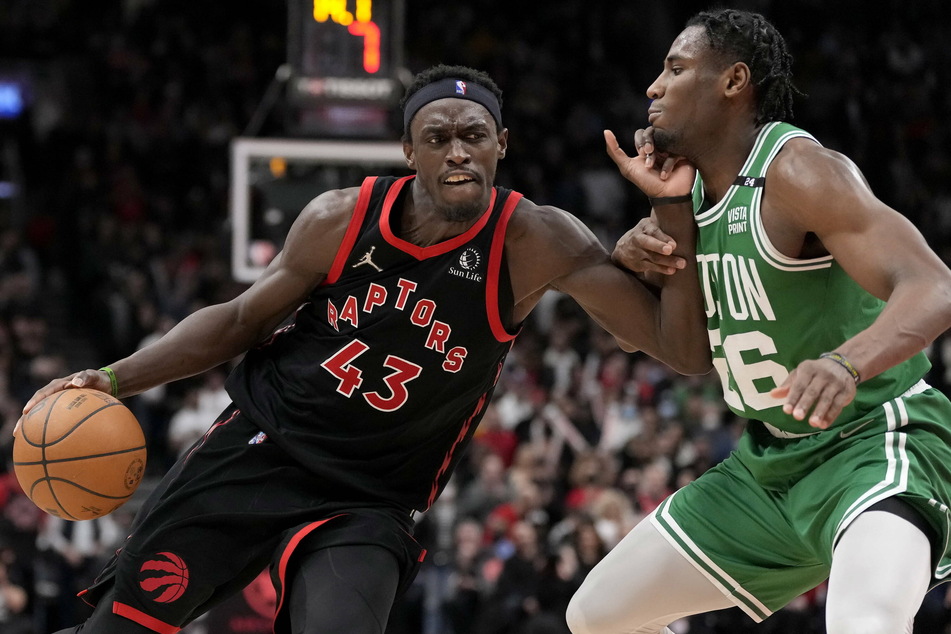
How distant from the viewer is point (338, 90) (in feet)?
31.0

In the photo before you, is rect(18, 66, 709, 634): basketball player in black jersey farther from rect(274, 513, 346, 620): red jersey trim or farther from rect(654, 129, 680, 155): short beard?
rect(654, 129, 680, 155): short beard

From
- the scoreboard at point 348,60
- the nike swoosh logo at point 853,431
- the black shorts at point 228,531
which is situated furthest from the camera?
the scoreboard at point 348,60

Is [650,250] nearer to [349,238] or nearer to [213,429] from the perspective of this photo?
[349,238]

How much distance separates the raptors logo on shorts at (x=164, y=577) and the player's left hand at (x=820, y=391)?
6.94 feet

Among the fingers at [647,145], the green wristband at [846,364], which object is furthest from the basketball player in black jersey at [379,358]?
the green wristband at [846,364]

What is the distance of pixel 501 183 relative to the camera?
52.4 feet

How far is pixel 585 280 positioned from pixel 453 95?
30.8 inches

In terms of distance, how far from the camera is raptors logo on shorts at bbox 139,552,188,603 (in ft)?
13.5

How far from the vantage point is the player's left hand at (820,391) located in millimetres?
3105

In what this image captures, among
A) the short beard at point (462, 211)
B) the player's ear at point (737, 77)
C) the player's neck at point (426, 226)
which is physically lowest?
the player's neck at point (426, 226)

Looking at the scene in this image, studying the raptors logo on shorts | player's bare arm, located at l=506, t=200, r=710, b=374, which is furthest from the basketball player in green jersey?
the raptors logo on shorts

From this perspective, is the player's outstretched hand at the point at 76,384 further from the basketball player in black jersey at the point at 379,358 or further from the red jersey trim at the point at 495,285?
the red jersey trim at the point at 495,285

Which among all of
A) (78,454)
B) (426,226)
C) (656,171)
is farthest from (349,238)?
(78,454)

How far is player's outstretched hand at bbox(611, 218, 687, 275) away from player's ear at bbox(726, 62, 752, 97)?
1.64 ft
